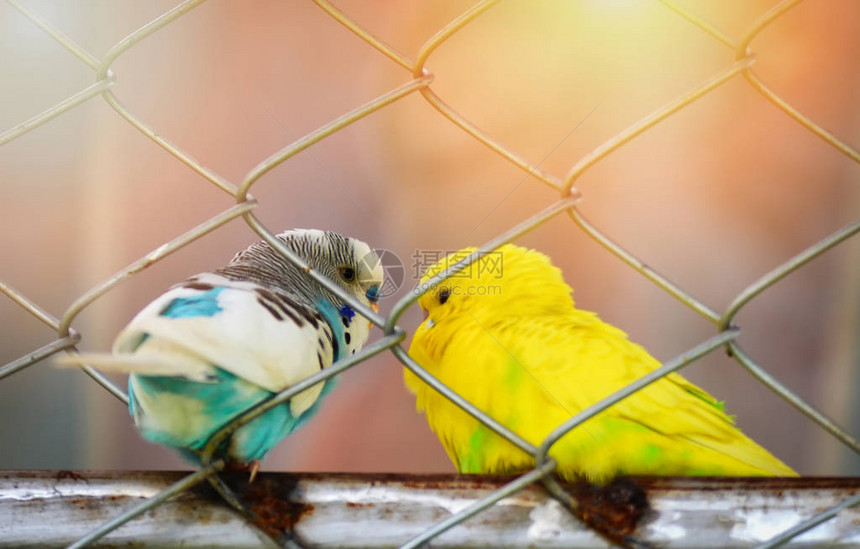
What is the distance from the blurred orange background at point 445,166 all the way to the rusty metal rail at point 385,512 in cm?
104

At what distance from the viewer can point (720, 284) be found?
173 centimetres

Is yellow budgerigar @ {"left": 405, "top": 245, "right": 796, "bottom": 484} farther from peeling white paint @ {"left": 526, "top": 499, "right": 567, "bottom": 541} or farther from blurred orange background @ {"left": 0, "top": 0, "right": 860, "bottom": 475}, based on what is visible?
blurred orange background @ {"left": 0, "top": 0, "right": 860, "bottom": 475}

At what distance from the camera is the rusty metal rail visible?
1.68 ft

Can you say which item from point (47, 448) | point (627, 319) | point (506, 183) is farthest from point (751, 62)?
point (47, 448)

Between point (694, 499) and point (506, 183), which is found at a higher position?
point (506, 183)

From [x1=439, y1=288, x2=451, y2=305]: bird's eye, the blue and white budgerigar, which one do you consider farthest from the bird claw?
[x1=439, y1=288, x2=451, y2=305]: bird's eye

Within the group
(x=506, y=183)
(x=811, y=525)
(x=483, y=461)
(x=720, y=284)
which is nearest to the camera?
(x=811, y=525)

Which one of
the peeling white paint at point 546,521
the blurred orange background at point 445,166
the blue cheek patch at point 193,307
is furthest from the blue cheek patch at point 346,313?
the blurred orange background at point 445,166

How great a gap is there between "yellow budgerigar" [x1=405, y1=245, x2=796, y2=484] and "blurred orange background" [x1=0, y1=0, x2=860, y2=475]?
68 centimetres

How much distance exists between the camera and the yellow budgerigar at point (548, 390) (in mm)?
691

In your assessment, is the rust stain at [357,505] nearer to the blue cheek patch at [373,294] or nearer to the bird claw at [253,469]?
the bird claw at [253,469]

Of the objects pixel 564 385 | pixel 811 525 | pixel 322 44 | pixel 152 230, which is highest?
pixel 322 44

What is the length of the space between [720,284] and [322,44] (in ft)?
3.55

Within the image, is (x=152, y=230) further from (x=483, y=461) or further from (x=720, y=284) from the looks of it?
(x=720, y=284)
